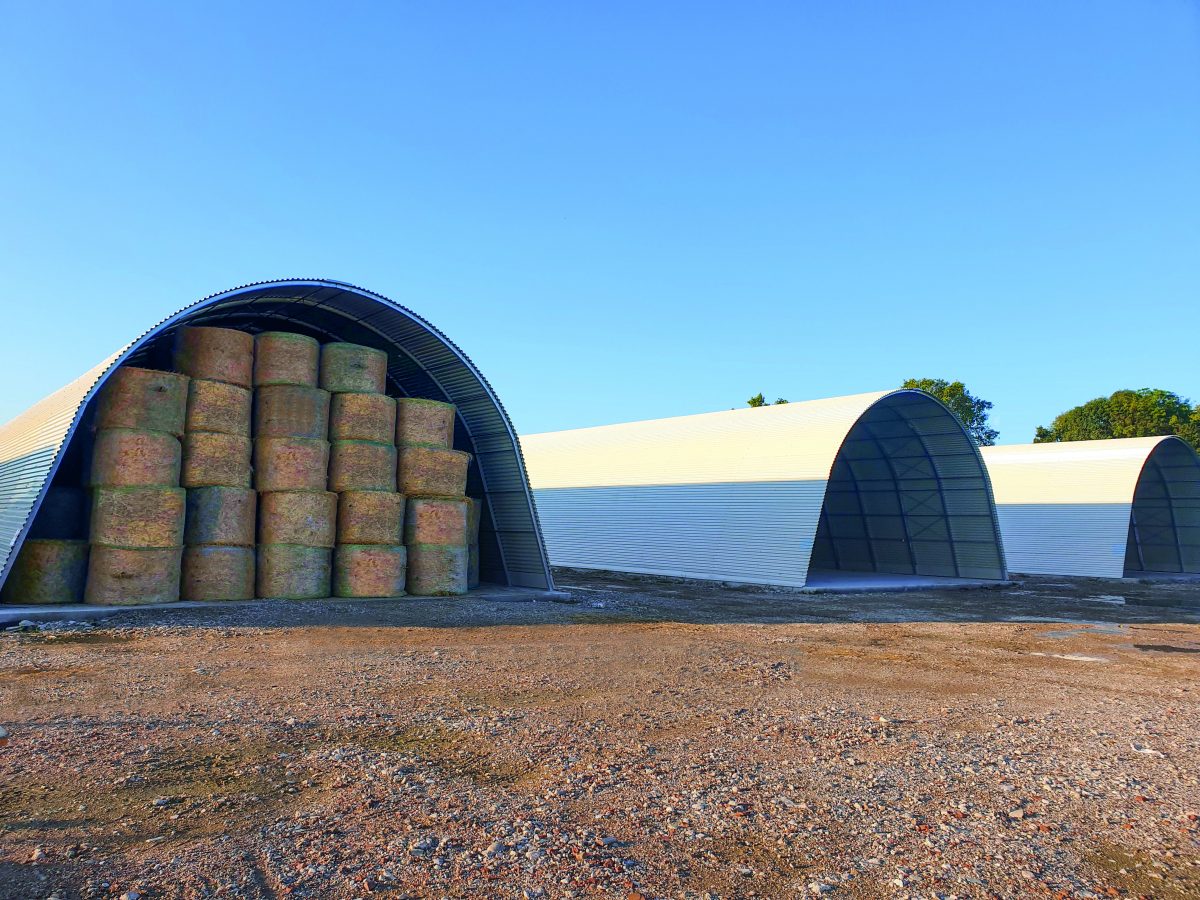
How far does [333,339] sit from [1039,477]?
29010 mm

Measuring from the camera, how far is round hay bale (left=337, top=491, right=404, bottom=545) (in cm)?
1567

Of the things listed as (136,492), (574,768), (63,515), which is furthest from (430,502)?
(574,768)

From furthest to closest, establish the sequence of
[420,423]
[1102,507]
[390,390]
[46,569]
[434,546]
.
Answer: [1102,507] < [390,390] < [420,423] < [434,546] < [46,569]

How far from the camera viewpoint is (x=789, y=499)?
23.6 meters

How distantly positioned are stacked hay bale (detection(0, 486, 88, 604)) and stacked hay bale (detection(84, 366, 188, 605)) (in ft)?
0.87

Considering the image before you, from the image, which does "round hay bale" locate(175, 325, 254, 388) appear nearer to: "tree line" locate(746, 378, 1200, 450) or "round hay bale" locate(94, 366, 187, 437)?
"round hay bale" locate(94, 366, 187, 437)

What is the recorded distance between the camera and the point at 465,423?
19875mm

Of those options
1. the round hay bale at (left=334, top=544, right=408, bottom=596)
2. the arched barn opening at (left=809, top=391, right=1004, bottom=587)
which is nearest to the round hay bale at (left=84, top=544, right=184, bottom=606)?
the round hay bale at (left=334, top=544, right=408, bottom=596)

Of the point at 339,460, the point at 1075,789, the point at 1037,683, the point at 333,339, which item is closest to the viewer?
the point at 1075,789

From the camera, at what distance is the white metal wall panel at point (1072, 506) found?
3083cm

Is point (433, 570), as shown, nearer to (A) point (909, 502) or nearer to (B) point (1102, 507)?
(A) point (909, 502)

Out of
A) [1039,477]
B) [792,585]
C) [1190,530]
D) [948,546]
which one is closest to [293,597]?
[792,585]

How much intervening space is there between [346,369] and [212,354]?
237cm

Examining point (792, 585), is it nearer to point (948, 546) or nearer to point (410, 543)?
point (948, 546)
